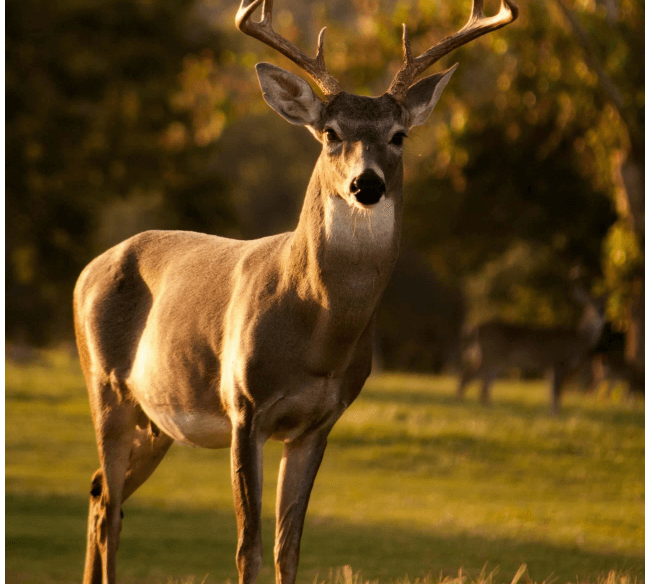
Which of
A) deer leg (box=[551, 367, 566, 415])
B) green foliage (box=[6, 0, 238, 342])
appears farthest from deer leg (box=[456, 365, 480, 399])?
green foliage (box=[6, 0, 238, 342])

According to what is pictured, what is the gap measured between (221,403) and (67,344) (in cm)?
3954

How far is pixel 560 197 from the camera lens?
20.5 meters

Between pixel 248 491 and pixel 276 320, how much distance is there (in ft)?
2.61

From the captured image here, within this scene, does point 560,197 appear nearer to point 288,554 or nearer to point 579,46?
point 579,46

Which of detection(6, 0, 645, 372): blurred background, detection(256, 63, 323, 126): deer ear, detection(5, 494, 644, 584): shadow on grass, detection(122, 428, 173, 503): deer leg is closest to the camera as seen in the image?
detection(256, 63, 323, 126): deer ear

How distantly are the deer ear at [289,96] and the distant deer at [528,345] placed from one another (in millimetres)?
16279

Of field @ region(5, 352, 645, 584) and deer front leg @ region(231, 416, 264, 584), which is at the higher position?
deer front leg @ region(231, 416, 264, 584)

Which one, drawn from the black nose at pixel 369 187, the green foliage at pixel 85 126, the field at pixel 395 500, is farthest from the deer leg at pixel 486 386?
the black nose at pixel 369 187

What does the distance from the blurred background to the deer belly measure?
739cm

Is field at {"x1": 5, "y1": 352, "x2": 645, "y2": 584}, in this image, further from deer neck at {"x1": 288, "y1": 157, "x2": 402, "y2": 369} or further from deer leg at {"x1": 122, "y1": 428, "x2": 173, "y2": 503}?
deer neck at {"x1": 288, "y1": 157, "x2": 402, "y2": 369}

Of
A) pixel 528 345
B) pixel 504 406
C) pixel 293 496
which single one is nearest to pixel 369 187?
pixel 293 496

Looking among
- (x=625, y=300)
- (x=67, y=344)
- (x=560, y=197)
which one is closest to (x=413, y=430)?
(x=625, y=300)

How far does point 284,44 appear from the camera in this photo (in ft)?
17.4

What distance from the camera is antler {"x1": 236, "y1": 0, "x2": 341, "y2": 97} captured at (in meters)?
5.11
